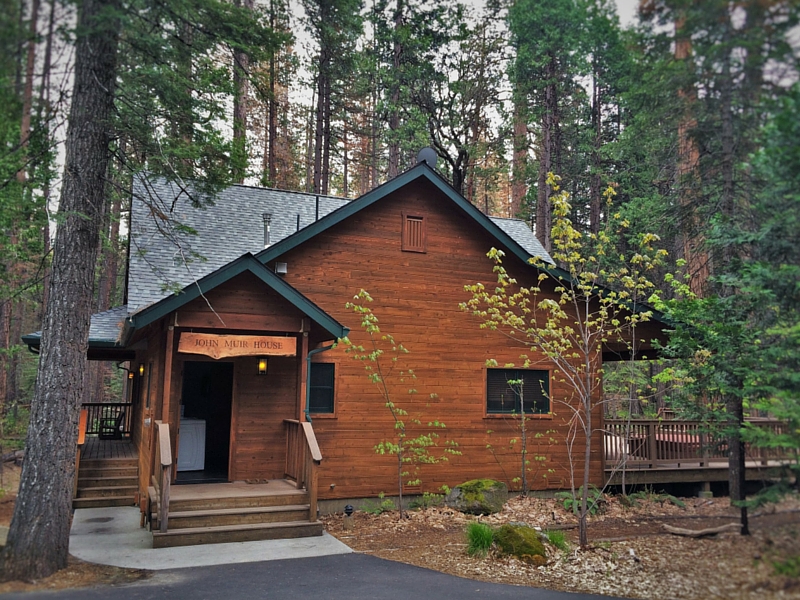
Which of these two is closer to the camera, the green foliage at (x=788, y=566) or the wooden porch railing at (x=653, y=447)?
the green foliage at (x=788, y=566)

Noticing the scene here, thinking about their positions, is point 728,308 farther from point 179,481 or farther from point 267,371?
point 179,481

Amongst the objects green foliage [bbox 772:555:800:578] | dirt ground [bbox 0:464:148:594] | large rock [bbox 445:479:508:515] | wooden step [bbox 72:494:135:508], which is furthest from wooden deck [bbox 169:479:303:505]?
green foliage [bbox 772:555:800:578]

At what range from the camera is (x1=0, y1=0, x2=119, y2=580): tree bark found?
21.2 feet

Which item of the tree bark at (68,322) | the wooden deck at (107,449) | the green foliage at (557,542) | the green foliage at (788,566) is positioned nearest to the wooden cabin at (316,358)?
the wooden deck at (107,449)

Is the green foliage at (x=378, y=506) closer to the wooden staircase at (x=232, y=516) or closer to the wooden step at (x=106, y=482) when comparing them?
the wooden staircase at (x=232, y=516)

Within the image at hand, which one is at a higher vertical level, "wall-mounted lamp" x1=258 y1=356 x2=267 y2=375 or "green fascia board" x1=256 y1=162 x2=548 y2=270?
"green fascia board" x1=256 y1=162 x2=548 y2=270

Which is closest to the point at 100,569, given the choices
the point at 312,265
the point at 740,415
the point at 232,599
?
the point at 232,599

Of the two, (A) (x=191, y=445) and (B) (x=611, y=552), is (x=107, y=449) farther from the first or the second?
(B) (x=611, y=552)

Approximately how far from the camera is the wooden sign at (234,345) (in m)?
8.64

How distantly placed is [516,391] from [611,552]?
4.72 meters

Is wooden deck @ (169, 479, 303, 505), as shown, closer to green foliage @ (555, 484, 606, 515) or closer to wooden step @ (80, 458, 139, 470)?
wooden step @ (80, 458, 139, 470)

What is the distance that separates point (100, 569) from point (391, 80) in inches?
669

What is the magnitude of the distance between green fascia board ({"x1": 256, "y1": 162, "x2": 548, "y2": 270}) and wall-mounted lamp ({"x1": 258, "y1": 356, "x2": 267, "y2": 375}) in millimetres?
1587

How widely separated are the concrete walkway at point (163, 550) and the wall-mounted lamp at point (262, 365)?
9.11 feet
